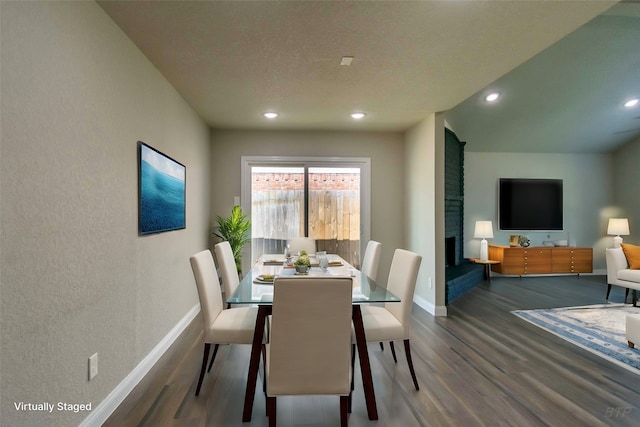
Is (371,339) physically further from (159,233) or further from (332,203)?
(332,203)

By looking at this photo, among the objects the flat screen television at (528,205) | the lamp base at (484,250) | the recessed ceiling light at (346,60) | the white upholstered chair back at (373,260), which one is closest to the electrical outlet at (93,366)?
the white upholstered chair back at (373,260)

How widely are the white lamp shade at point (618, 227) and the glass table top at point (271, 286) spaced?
20.2ft

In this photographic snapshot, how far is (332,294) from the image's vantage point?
5.65ft

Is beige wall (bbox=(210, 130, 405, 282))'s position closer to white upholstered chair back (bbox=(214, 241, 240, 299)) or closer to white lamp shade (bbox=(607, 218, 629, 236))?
white upholstered chair back (bbox=(214, 241, 240, 299))

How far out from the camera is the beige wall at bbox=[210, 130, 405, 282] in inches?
202

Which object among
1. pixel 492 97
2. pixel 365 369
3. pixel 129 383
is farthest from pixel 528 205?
pixel 129 383

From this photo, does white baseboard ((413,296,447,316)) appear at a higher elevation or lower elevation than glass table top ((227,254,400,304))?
lower

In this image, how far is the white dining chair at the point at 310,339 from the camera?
5.61 feet

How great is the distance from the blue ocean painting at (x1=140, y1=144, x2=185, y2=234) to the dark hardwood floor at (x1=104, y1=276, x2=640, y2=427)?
44.3 inches

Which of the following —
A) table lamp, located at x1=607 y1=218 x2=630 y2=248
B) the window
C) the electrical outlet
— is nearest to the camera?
the electrical outlet

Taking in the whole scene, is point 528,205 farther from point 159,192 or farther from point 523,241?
point 159,192

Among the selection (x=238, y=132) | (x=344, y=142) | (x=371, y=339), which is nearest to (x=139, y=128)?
(x=371, y=339)

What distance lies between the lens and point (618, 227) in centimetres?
655

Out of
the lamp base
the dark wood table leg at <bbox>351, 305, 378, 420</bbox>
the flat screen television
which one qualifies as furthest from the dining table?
the flat screen television
